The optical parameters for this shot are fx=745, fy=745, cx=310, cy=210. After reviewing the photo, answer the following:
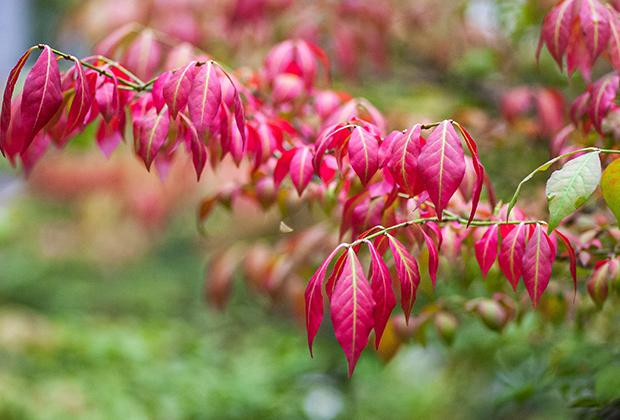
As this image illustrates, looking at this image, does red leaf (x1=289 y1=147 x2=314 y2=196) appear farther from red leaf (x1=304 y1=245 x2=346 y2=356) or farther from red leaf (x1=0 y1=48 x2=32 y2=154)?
red leaf (x1=0 y1=48 x2=32 y2=154)

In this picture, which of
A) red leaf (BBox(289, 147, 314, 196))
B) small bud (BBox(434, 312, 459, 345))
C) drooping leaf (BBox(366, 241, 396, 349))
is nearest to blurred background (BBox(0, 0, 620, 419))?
small bud (BBox(434, 312, 459, 345))

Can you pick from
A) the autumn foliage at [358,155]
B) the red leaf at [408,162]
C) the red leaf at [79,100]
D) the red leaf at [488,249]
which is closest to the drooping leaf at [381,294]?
the autumn foliage at [358,155]

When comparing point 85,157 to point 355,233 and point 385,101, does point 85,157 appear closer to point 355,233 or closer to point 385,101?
A: point 385,101

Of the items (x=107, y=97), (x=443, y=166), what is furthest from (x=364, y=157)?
(x=107, y=97)

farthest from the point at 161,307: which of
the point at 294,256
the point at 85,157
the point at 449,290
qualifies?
the point at 294,256

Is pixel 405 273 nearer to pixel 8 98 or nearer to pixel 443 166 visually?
pixel 443 166

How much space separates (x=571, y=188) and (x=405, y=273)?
0.25 metres

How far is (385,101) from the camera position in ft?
10.8

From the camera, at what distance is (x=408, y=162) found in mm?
1062

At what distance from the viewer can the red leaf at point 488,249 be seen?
1.19m

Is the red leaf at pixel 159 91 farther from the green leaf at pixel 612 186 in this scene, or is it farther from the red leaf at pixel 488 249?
the green leaf at pixel 612 186

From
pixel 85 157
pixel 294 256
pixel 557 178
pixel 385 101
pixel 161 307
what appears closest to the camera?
pixel 557 178

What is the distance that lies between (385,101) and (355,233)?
6.74 feet

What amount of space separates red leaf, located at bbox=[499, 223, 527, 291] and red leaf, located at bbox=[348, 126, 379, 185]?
24 cm
